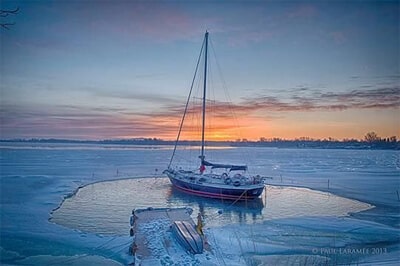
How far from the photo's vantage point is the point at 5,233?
7840mm

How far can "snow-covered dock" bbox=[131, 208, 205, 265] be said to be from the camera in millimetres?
6102

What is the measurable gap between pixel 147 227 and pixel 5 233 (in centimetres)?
327

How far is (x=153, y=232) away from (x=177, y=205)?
444 cm

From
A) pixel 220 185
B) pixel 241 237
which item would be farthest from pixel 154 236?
pixel 220 185

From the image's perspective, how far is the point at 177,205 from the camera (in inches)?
472

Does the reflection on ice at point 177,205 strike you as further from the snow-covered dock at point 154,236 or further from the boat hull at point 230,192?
the snow-covered dock at point 154,236

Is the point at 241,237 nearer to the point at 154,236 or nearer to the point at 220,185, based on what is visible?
the point at 154,236

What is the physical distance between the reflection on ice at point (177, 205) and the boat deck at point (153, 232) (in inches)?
22.4

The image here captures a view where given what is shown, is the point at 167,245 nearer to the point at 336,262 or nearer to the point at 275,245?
the point at 275,245

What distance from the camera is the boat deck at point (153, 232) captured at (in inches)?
248

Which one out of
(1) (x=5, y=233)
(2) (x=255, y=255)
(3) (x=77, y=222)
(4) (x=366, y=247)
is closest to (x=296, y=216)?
(4) (x=366, y=247)

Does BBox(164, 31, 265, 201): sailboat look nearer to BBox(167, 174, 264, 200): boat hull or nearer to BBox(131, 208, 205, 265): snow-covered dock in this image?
BBox(167, 174, 264, 200): boat hull

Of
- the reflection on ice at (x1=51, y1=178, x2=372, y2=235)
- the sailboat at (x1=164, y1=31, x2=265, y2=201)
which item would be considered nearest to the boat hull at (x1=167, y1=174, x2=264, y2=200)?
the sailboat at (x1=164, y1=31, x2=265, y2=201)

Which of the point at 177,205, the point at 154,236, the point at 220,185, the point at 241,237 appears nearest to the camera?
the point at 154,236
